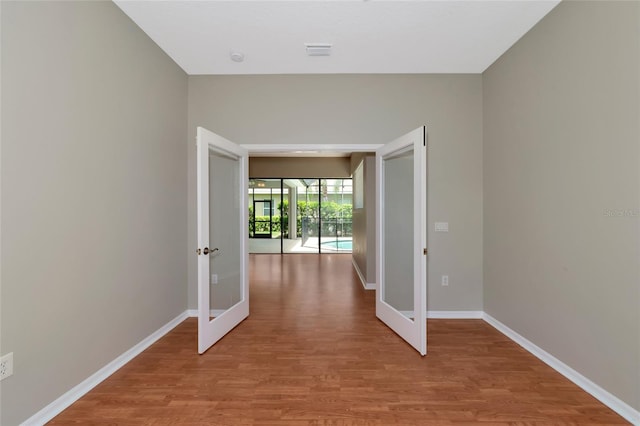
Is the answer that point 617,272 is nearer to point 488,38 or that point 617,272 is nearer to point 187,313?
point 488,38

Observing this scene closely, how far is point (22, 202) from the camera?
158 cm

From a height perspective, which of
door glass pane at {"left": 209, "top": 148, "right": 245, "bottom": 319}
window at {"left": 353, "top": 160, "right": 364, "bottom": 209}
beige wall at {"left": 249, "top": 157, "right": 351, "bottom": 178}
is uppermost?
beige wall at {"left": 249, "top": 157, "right": 351, "bottom": 178}

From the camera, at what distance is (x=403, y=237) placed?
3064 millimetres

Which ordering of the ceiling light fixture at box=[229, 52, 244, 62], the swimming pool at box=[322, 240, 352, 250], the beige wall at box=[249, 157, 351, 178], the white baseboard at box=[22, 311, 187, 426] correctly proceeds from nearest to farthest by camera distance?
the white baseboard at box=[22, 311, 187, 426]
the ceiling light fixture at box=[229, 52, 244, 62]
the beige wall at box=[249, 157, 351, 178]
the swimming pool at box=[322, 240, 352, 250]

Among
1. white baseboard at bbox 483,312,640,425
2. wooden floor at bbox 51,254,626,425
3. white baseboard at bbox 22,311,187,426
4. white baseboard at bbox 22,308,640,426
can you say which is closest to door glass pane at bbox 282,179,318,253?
wooden floor at bbox 51,254,626,425

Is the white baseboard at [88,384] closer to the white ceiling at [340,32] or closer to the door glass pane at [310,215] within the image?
the white ceiling at [340,32]

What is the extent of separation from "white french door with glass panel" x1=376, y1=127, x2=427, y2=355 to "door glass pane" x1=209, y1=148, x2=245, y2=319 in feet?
5.33

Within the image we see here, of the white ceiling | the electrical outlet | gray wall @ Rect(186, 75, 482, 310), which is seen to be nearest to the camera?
the electrical outlet

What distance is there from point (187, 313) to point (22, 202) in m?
2.22

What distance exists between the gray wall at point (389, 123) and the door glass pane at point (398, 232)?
49 cm

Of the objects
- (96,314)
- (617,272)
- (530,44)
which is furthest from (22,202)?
(530,44)

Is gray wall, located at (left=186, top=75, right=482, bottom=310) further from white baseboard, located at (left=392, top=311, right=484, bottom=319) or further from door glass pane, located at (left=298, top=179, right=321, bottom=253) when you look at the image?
door glass pane, located at (left=298, top=179, right=321, bottom=253)

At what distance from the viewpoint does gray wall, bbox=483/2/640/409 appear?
70.7 inches

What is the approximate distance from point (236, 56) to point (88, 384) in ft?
10.1
